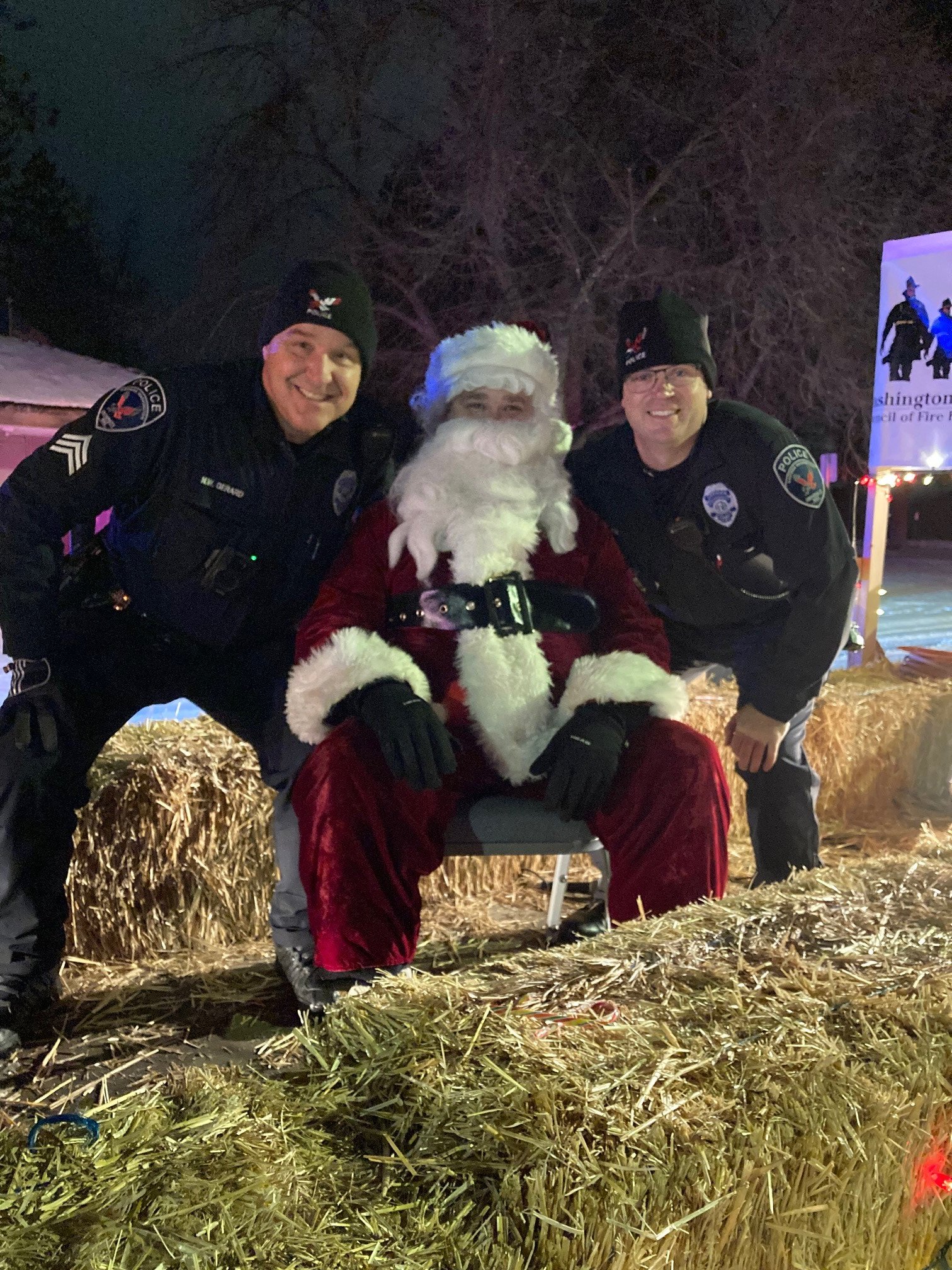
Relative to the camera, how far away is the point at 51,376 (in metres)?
5.42

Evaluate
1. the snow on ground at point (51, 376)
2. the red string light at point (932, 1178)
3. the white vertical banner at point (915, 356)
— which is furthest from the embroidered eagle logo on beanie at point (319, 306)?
the white vertical banner at point (915, 356)

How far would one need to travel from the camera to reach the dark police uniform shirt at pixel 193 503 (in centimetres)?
268

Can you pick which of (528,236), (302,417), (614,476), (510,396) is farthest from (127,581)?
(528,236)

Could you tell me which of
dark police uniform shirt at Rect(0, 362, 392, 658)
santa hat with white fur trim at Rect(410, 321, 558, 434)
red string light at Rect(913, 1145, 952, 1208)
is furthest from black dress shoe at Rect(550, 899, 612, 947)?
red string light at Rect(913, 1145, 952, 1208)

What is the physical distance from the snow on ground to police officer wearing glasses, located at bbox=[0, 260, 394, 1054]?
2.38 m

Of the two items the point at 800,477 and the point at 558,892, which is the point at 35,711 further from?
the point at 800,477

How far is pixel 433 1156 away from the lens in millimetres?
1268

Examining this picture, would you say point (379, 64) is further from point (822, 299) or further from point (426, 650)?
point (426, 650)

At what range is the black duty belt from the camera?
2.75 meters

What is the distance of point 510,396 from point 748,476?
2.35 feet

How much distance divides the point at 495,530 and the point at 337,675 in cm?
58

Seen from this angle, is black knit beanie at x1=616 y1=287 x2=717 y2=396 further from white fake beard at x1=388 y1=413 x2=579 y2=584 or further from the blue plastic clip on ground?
the blue plastic clip on ground

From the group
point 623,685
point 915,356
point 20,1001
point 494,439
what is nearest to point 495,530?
point 494,439

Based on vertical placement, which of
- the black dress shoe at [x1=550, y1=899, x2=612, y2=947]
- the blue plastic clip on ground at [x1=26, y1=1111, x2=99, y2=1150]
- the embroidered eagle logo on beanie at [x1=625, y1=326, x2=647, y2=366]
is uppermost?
the embroidered eagle logo on beanie at [x1=625, y1=326, x2=647, y2=366]
